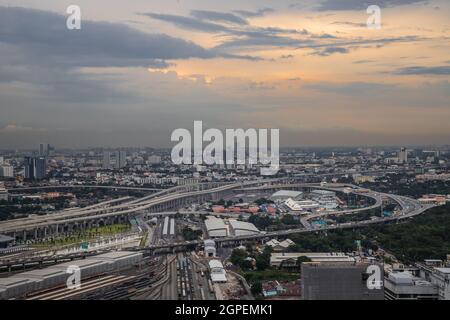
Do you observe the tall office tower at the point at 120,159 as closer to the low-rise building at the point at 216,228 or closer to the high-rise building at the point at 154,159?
the high-rise building at the point at 154,159

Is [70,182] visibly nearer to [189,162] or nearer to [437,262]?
[189,162]

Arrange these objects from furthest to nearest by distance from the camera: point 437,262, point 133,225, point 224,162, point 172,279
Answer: point 224,162
point 133,225
point 437,262
point 172,279

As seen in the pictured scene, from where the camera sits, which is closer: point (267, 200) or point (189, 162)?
point (267, 200)
